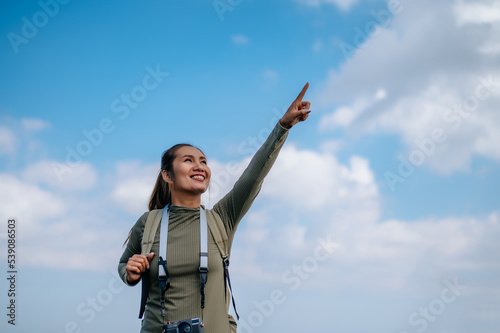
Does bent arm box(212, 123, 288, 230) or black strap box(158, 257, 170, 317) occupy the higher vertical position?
bent arm box(212, 123, 288, 230)

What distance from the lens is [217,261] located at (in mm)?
5164

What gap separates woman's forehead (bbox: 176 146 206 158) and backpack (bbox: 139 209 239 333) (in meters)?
0.62

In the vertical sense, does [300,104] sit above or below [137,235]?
above

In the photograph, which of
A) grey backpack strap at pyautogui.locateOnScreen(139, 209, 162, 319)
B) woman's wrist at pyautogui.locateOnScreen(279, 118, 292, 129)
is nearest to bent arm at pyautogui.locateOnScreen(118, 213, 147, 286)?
grey backpack strap at pyautogui.locateOnScreen(139, 209, 162, 319)

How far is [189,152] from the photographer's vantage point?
227 inches

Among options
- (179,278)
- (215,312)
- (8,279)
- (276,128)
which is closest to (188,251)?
(179,278)

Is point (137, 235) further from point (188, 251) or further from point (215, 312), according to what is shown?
point (215, 312)

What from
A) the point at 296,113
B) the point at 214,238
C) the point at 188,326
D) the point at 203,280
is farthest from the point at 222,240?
the point at 296,113

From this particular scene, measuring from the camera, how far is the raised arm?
5145mm

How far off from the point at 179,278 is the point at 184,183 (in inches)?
→ 37.6

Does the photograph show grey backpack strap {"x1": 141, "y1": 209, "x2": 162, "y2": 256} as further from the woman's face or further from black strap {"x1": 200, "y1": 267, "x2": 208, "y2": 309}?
black strap {"x1": 200, "y1": 267, "x2": 208, "y2": 309}

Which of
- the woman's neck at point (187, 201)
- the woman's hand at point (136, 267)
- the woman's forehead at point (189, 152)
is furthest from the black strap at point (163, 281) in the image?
the woman's forehead at point (189, 152)

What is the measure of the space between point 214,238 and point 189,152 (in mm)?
994

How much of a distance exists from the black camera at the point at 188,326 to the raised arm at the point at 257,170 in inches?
41.7
